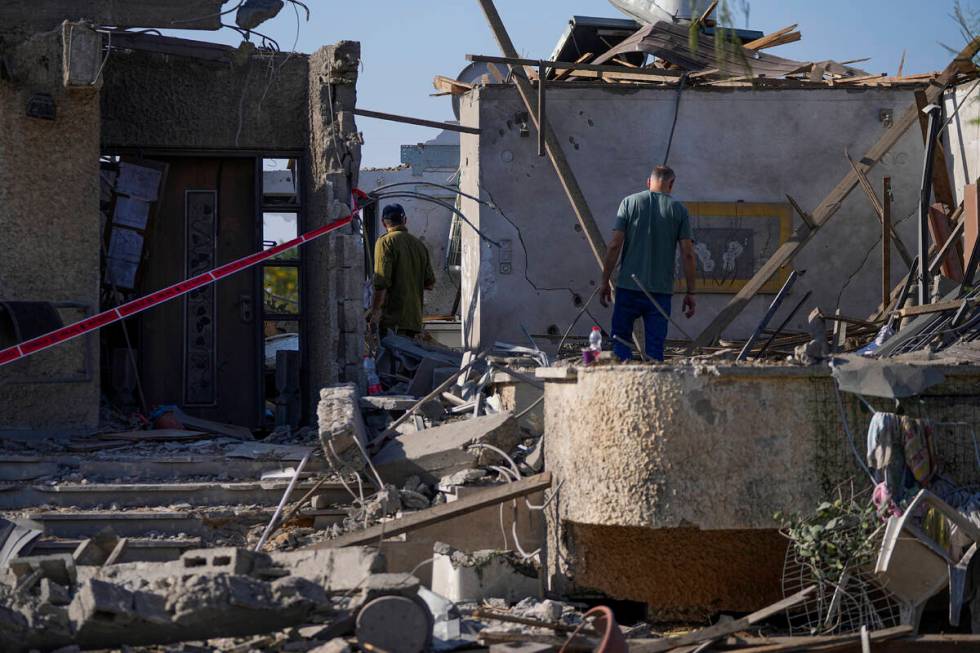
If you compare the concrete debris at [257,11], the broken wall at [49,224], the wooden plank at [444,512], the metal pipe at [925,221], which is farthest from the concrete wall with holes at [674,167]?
the wooden plank at [444,512]

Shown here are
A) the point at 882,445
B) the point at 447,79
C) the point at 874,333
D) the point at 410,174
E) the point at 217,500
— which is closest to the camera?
the point at 882,445

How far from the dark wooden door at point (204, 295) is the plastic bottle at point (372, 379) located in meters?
1.08

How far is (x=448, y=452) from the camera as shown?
7855 millimetres

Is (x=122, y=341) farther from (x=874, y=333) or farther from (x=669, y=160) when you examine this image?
(x=874, y=333)

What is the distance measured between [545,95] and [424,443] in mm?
4268

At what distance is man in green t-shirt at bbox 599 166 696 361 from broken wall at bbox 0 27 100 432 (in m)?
3.80

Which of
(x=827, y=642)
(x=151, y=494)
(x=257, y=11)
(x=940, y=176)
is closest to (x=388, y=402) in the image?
(x=151, y=494)

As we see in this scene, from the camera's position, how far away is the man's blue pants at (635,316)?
8.95 meters

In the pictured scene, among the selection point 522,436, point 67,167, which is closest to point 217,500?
point 522,436

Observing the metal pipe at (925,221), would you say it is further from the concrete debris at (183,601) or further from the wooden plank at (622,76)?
the concrete debris at (183,601)

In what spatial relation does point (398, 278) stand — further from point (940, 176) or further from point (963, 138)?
point (963, 138)

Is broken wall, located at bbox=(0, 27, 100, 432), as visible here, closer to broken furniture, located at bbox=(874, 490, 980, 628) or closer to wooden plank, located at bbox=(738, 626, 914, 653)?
wooden plank, located at bbox=(738, 626, 914, 653)

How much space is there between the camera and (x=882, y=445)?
618 centimetres

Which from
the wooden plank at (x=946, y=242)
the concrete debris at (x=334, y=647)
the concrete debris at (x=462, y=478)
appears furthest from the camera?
the wooden plank at (x=946, y=242)
